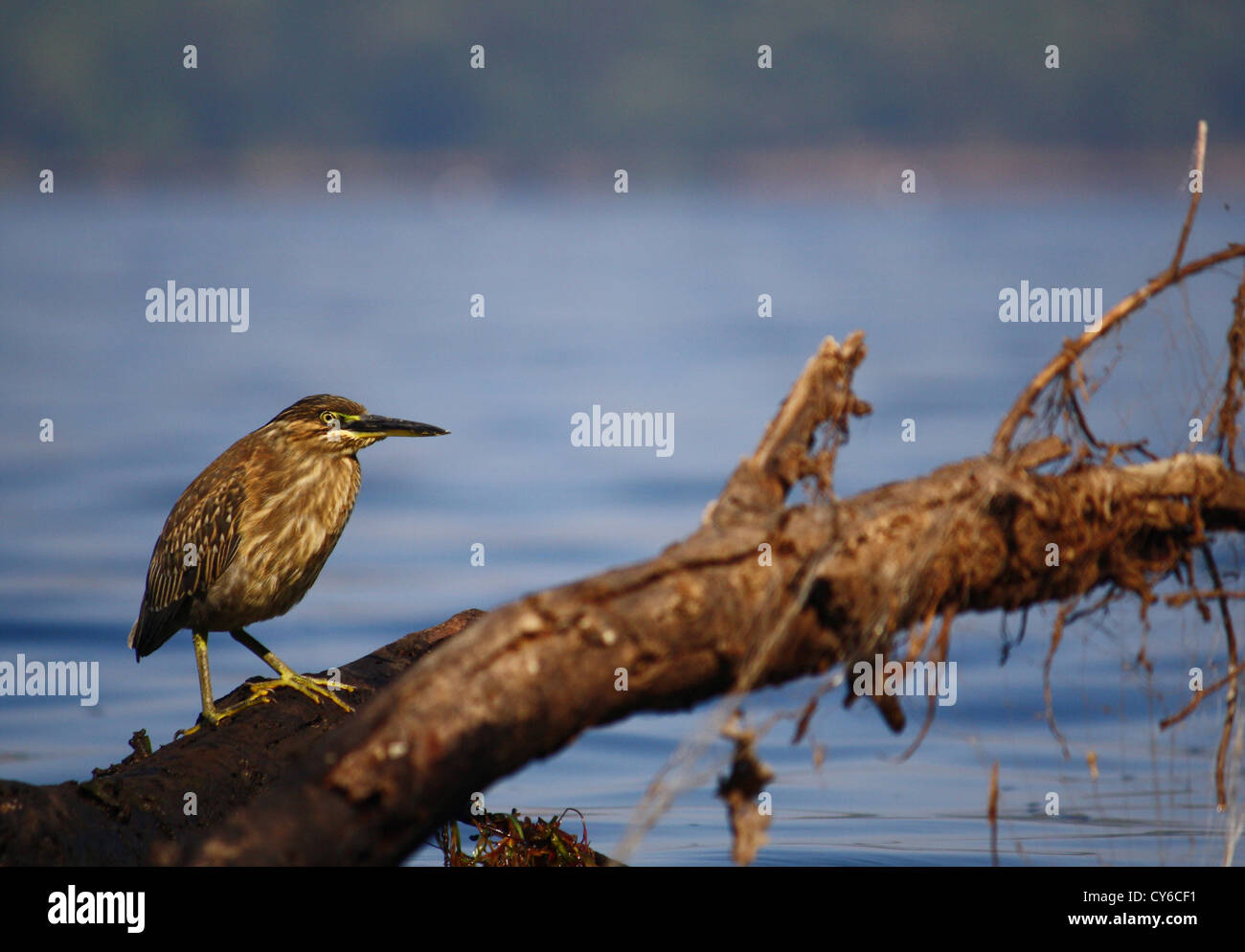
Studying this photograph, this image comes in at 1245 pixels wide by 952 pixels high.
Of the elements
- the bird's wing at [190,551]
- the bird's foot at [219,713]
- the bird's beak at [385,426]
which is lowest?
the bird's foot at [219,713]

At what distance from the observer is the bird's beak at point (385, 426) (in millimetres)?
4934

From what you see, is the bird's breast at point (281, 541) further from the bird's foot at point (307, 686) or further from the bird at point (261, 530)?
the bird's foot at point (307, 686)

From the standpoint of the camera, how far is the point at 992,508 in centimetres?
289

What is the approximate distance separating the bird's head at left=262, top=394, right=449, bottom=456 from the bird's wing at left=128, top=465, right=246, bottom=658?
271mm

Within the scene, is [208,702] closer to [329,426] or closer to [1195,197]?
[329,426]

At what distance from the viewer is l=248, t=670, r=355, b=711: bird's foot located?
14.9ft

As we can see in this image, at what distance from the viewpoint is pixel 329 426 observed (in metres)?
5.10

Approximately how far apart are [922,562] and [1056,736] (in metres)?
0.58

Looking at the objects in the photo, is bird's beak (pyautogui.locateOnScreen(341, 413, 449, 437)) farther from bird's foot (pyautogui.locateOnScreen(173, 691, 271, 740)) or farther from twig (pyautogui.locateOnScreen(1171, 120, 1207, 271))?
twig (pyautogui.locateOnScreen(1171, 120, 1207, 271))

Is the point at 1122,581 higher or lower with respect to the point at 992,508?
lower

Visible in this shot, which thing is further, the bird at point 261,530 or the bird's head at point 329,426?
the bird's head at point 329,426

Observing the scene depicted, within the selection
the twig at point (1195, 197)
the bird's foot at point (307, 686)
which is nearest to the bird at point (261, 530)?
the bird's foot at point (307, 686)
